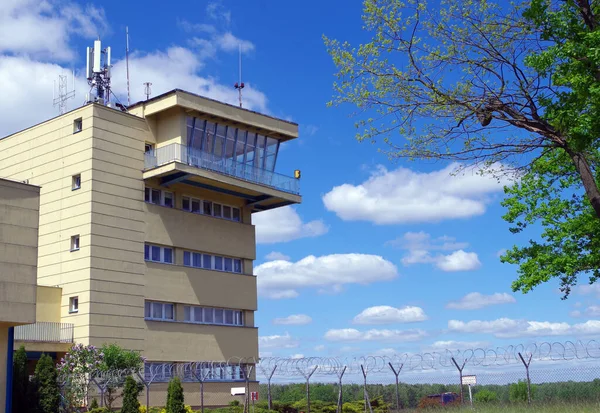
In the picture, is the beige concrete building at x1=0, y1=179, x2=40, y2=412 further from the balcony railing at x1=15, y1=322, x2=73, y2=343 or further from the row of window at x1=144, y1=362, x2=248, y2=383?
the row of window at x1=144, y1=362, x2=248, y2=383

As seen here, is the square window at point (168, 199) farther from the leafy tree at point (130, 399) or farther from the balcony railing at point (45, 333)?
the leafy tree at point (130, 399)

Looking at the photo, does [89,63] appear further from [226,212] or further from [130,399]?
[130,399]

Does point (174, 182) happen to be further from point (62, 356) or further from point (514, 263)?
point (514, 263)

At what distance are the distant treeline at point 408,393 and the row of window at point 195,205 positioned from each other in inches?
437

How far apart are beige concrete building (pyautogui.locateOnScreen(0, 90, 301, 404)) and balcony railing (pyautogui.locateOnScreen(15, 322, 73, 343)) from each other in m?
0.05

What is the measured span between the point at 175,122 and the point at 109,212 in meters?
6.22

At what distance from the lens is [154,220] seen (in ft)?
136

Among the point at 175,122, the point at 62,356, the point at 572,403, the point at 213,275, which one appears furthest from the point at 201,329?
the point at 572,403

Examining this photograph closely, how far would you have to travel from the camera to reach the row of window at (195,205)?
4212 cm

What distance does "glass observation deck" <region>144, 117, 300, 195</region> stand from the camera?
136ft

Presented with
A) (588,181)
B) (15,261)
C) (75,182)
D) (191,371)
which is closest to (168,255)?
(75,182)

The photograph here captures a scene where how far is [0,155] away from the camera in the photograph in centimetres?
4506

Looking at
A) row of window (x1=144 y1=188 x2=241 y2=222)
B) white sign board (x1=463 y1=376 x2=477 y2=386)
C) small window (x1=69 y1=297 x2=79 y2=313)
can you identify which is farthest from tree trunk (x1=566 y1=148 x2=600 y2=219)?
row of window (x1=144 y1=188 x2=241 y2=222)

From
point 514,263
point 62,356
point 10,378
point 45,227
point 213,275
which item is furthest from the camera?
point 213,275
